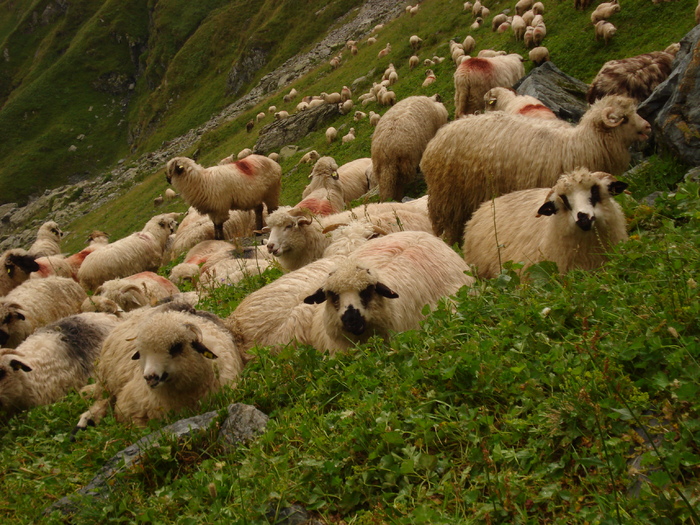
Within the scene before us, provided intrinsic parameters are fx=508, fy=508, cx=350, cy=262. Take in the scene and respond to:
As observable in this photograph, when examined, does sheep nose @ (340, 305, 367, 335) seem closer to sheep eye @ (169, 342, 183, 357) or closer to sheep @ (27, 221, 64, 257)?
sheep eye @ (169, 342, 183, 357)

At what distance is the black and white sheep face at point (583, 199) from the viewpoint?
14.6 ft

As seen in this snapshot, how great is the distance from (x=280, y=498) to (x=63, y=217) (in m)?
54.7

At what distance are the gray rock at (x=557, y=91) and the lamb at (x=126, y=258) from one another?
32.4ft

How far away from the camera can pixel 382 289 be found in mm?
4320

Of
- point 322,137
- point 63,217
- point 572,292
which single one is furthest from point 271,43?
point 572,292

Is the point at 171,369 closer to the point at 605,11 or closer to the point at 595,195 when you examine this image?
the point at 595,195

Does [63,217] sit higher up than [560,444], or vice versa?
[560,444]

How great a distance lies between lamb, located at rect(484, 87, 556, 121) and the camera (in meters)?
7.93

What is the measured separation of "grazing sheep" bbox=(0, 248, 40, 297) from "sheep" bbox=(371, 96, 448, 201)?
318 inches

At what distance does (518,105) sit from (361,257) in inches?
218

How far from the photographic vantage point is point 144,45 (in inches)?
3152

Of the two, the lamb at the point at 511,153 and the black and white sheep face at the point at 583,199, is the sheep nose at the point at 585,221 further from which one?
the lamb at the point at 511,153

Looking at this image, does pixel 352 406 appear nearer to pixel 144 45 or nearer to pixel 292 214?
pixel 292 214

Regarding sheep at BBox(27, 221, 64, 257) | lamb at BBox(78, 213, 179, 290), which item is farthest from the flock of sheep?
sheep at BBox(27, 221, 64, 257)
